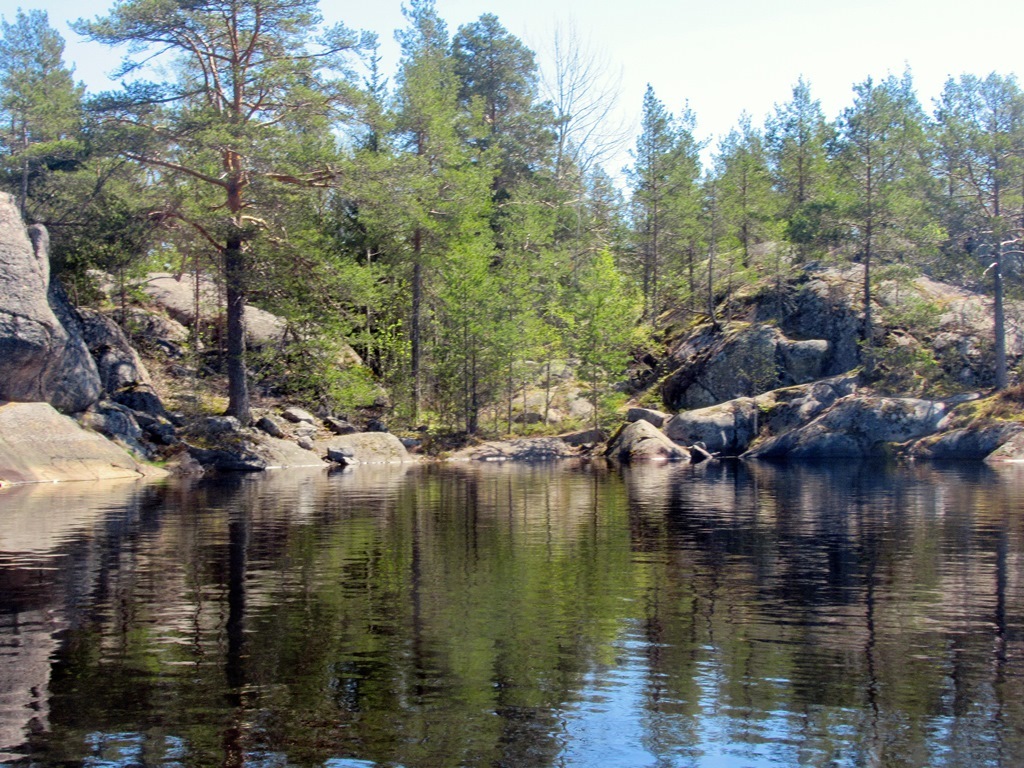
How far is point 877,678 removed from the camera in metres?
8.26

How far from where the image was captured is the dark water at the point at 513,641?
6867 millimetres

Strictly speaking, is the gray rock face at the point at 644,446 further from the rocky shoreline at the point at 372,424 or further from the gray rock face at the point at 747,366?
the gray rock face at the point at 747,366

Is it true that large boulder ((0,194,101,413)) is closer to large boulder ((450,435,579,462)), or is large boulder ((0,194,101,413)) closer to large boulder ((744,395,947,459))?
large boulder ((450,435,579,462))

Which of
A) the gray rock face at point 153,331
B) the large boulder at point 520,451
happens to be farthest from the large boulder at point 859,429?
the gray rock face at point 153,331

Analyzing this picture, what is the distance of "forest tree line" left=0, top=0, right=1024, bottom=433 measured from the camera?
34656 millimetres

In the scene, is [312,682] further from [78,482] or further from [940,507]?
[78,482]

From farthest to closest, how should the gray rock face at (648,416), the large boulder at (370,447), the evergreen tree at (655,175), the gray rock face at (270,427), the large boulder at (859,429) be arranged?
the evergreen tree at (655,175), the gray rock face at (648,416), the large boulder at (859,429), the large boulder at (370,447), the gray rock face at (270,427)

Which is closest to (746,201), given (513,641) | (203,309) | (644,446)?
(644,446)

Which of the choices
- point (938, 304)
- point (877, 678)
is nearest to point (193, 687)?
point (877, 678)

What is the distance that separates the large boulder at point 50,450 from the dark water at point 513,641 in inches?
418

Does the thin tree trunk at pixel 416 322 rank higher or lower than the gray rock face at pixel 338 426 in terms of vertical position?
higher

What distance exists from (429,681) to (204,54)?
103 feet

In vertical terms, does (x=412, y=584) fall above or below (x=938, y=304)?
below

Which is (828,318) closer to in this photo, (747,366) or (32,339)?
(747,366)
